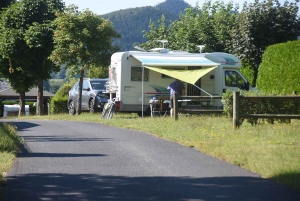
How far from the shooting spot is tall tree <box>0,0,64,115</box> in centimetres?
3456

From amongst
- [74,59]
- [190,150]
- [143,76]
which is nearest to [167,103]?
[143,76]

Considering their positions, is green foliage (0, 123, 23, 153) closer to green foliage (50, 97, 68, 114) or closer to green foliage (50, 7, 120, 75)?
green foliage (50, 7, 120, 75)

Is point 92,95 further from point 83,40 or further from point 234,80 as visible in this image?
point 234,80

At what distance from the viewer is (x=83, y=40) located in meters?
28.5

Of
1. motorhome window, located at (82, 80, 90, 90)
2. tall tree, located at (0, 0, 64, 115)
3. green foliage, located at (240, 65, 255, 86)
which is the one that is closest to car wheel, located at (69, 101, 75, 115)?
motorhome window, located at (82, 80, 90, 90)

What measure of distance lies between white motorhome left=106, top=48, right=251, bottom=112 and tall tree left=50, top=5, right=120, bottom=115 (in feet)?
10.2

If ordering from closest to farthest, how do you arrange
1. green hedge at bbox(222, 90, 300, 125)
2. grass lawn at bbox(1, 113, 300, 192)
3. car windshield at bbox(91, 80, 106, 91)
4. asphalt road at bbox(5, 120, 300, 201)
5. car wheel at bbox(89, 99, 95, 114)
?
1. asphalt road at bbox(5, 120, 300, 201)
2. grass lawn at bbox(1, 113, 300, 192)
3. green hedge at bbox(222, 90, 300, 125)
4. car wheel at bbox(89, 99, 95, 114)
5. car windshield at bbox(91, 80, 106, 91)

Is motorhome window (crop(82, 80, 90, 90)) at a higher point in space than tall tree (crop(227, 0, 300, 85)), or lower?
lower

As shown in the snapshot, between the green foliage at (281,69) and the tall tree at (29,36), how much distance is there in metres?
13.0

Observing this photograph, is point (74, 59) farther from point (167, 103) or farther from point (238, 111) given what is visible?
point (238, 111)

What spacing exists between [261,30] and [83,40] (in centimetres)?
948

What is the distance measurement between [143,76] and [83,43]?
185 inches

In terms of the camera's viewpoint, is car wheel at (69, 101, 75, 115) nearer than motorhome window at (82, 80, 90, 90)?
No

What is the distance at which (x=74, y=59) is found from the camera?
96.8 ft
